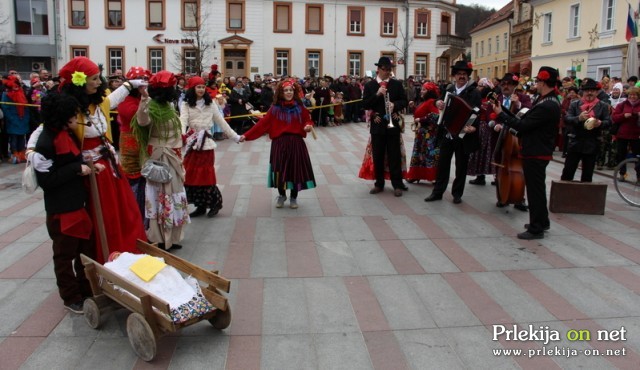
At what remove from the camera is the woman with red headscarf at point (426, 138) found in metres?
9.94

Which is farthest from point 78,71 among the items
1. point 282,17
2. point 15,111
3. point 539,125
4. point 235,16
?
point 282,17

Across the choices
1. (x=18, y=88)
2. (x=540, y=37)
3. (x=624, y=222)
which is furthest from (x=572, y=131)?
(x=540, y=37)

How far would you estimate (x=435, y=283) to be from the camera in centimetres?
534

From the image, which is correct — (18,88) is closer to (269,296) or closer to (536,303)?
(269,296)

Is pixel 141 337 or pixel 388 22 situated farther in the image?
pixel 388 22

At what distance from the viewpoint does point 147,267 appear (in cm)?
414

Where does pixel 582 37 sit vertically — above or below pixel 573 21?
below

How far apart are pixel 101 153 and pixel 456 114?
521 cm

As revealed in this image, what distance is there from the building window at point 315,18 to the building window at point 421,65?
842 centimetres

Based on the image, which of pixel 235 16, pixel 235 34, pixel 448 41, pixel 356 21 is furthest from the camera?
pixel 448 41

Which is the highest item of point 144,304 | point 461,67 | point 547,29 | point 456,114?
point 547,29

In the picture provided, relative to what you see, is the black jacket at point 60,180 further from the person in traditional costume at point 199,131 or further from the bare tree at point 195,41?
the bare tree at point 195,41

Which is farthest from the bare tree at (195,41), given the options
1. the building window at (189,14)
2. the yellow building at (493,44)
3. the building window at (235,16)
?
the yellow building at (493,44)

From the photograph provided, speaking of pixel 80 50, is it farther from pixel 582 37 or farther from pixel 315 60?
pixel 582 37
